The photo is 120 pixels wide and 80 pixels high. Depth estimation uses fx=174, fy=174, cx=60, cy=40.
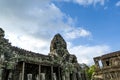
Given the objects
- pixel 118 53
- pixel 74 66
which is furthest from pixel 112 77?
pixel 74 66

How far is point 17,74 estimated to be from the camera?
72.9 feet

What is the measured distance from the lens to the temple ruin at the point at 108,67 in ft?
110

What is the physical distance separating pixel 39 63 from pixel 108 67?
17035mm

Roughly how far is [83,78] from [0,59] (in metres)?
17.0

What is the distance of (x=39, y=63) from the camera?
77.2 feet

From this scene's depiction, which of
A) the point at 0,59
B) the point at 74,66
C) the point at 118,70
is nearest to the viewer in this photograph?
the point at 0,59

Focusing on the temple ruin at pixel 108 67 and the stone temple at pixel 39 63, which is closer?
the stone temple at pixel 39 63

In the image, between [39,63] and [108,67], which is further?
[108,67]

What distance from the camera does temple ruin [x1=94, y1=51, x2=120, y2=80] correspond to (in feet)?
110

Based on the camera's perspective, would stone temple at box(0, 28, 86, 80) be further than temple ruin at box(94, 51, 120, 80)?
No

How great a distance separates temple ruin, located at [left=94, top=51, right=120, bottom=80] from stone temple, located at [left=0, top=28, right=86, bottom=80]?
555 cm

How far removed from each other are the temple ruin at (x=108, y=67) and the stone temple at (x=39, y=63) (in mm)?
5551

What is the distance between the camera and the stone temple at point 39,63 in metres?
21.0

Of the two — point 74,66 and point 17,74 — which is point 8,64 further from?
point 74,66
